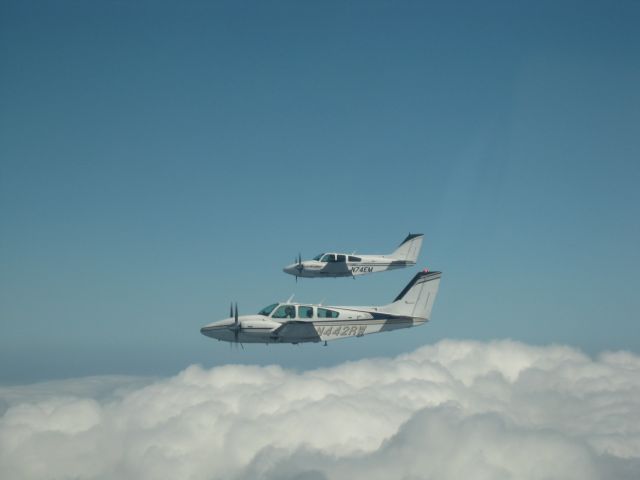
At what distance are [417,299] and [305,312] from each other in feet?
44.0

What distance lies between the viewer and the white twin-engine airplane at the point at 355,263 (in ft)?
219

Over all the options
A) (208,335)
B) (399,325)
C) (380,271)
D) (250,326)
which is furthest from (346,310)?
(380,271)

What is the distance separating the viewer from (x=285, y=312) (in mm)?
47969

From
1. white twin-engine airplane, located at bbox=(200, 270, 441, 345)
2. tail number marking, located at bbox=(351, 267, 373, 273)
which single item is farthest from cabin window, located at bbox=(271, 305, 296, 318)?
tail number marking, located at bbox=(351, 267, 373, 273)

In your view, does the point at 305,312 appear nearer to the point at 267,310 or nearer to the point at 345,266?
the point at 267,310

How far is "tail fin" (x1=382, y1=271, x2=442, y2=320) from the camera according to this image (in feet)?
172

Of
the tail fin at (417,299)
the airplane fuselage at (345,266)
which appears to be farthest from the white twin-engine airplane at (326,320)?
the airplane fuselage at (345,266)

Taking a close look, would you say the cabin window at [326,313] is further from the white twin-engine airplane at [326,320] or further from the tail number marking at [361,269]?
the tail number marking at [361,269]

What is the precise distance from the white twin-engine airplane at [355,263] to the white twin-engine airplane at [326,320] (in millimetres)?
16283

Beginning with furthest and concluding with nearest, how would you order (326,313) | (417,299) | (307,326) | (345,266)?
1. (345,266)
2. (417,299)
3. (326,313)
4. (307,326)

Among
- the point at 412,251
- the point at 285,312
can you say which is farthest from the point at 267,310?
the point at 412,251

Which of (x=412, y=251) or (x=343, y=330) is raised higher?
(x=412, y=251)

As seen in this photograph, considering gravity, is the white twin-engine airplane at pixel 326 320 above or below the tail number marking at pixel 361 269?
below

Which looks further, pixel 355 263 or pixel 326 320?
pixel 355 263
